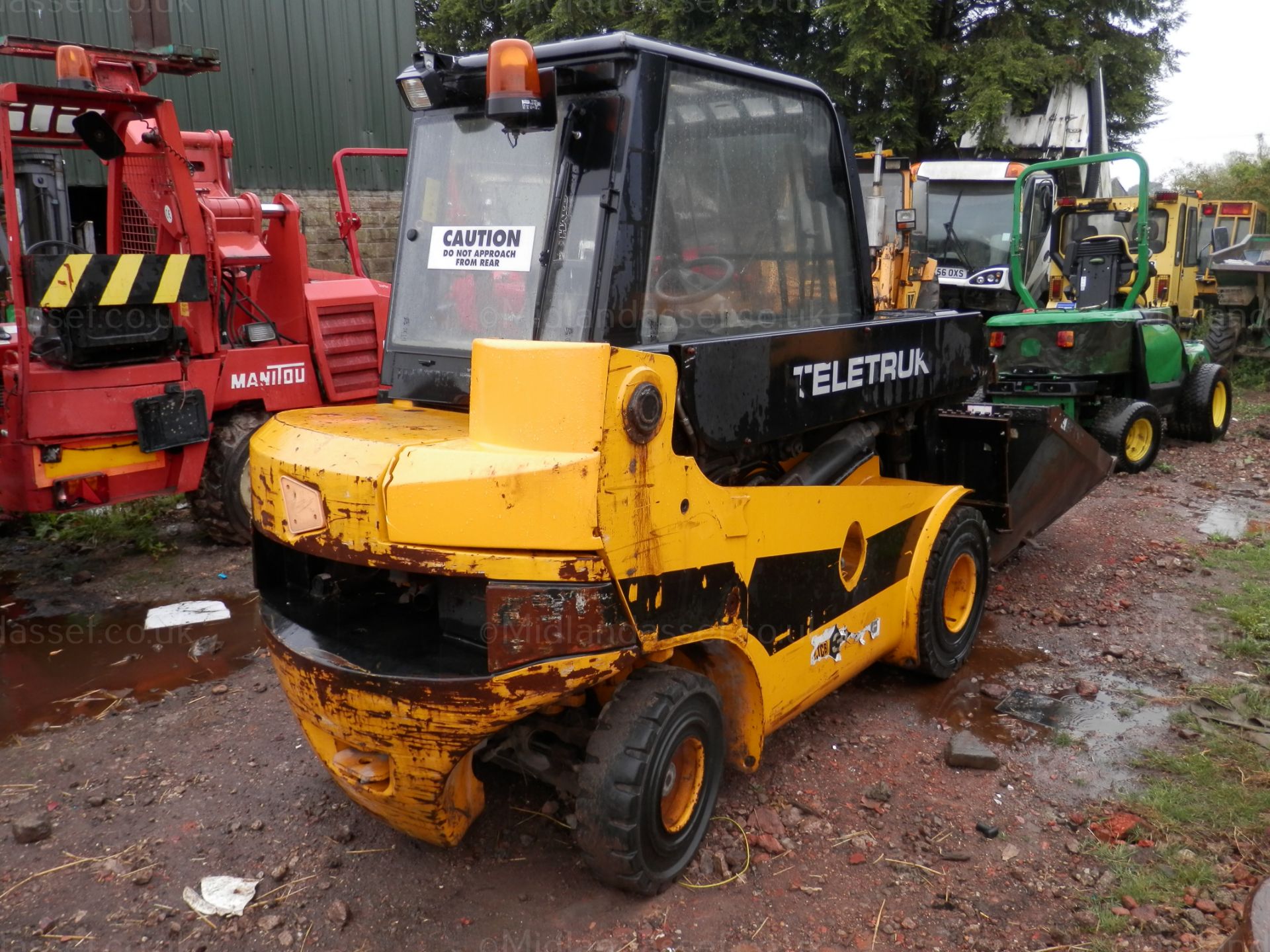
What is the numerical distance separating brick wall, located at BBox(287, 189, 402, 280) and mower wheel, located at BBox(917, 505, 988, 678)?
8.09 m

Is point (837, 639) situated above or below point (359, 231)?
below

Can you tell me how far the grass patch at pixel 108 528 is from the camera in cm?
658

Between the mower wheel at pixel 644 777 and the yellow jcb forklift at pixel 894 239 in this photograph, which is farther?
the yellow jcb forklift at pixel 894 239

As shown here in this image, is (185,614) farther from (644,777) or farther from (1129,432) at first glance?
(1129,432)

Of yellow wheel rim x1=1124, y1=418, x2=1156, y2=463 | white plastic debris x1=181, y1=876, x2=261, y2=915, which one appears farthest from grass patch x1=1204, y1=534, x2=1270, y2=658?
white plastic debris x1=181, y1=876, x2=261, y2=915

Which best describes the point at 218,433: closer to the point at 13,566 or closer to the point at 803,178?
the point at 13,566

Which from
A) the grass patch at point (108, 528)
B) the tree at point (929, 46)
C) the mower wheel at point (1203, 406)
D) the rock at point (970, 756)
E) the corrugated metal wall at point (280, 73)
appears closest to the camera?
the rock at point (970, 756)

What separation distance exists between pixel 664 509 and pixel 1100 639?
3.15 meters

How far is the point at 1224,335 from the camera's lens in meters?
12.6

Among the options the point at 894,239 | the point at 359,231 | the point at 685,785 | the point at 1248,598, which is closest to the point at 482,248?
the point at 685,785

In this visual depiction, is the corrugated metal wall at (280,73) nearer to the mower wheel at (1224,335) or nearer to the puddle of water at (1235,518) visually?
the puddle of water at (1235,518)

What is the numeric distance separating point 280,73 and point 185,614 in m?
7.73

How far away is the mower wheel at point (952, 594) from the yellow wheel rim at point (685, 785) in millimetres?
1443

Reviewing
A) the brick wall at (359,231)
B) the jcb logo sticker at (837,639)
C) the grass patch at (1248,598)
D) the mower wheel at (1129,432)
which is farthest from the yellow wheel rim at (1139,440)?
the brick wall at (359,231)
